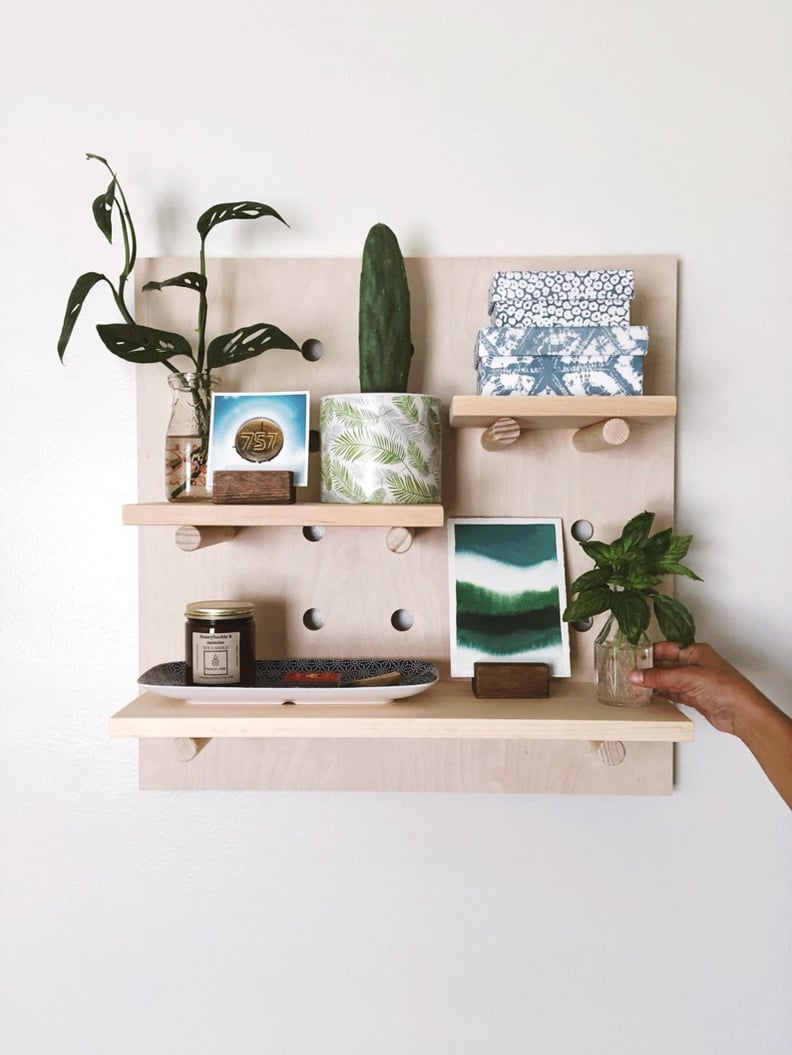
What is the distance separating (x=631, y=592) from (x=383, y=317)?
1.30 ft

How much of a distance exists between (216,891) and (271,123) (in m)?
0.95

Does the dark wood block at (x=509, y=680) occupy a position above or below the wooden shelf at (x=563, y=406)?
below

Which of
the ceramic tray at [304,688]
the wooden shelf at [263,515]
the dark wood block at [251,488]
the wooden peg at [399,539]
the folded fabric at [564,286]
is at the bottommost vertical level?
the ceramic tray at [304,688]

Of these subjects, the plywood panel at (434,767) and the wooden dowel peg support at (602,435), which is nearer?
the wooden dowel peg support at (602,435)

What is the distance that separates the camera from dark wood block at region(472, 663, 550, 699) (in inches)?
40.1

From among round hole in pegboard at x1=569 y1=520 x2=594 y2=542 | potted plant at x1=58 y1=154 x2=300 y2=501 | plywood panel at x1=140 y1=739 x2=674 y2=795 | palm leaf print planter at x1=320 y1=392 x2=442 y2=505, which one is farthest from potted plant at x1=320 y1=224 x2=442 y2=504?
plywood panel at x1=140 y1=739 x2=674 y2=795

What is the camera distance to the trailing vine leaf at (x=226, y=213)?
41.4 inches

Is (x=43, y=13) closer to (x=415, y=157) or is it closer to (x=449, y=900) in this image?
(x=415, y=157)

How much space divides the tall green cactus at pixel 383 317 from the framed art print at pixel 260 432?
8cm

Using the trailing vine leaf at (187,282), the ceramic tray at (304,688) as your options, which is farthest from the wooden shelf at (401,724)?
the trailing vine leaf at (187,282)

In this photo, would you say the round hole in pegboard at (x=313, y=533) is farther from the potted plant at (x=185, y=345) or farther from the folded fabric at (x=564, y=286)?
the folded fabric at (x=564, y=286)

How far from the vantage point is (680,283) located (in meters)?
1.13

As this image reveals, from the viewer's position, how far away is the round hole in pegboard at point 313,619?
114 centimetres

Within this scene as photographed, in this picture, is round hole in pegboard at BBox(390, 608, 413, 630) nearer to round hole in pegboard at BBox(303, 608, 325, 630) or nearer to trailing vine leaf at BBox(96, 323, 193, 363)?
round hole in pegboard at BBox(303, 608, 325, 630)
